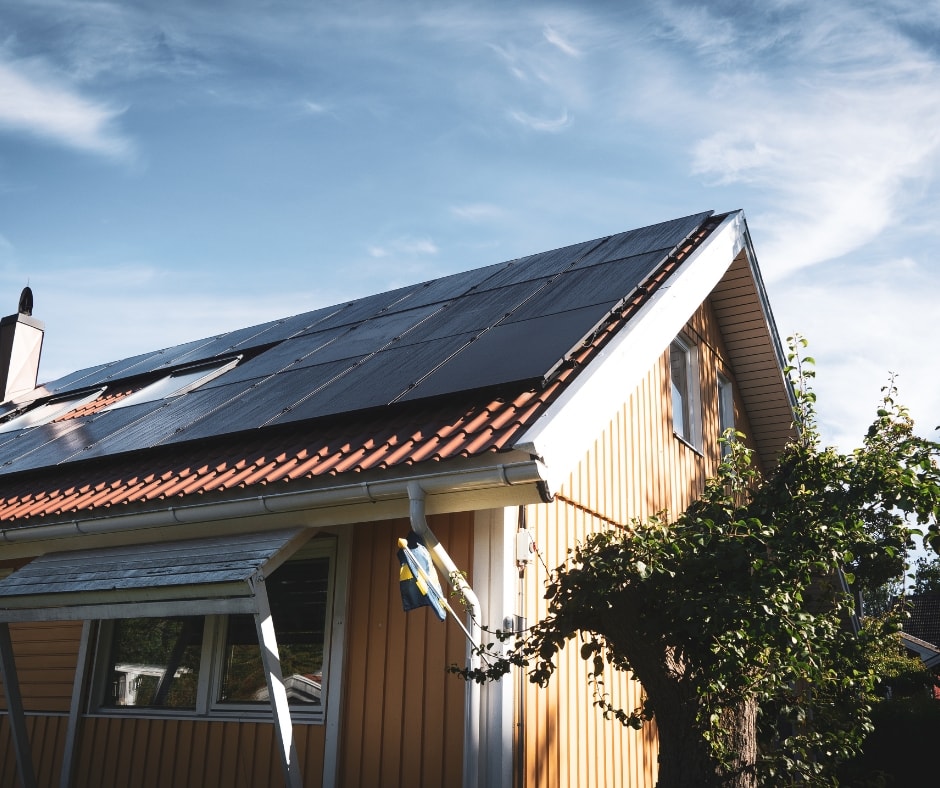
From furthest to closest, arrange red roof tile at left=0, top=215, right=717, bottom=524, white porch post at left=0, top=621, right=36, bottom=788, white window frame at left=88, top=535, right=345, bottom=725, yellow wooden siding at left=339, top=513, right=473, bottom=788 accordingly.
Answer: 1. white porch post at left=0, top=621, right=36, bottom=788
2. white window frame at left=88, top=535, right=345, bottom=725
3. yellow wooden siding at left=339, top=513, right=473, bottom=788
4. red roof tile at left=0, top=215, right=717, bottom=524

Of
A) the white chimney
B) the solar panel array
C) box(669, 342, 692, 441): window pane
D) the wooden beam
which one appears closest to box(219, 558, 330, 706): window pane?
the solar panel array

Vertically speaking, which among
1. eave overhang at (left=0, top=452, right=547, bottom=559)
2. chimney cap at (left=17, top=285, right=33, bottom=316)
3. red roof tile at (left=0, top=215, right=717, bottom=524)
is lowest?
eave overhang at (left=0, top=452, right=547, bottom=559)

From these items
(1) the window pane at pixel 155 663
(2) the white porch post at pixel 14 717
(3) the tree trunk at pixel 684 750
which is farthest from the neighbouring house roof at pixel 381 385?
(3) the tree trunk at pixel 684 750

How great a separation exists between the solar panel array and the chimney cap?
5.95 meters

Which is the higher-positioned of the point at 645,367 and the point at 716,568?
the point at 645,367

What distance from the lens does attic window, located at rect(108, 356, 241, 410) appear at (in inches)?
381

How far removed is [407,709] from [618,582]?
1972 mm

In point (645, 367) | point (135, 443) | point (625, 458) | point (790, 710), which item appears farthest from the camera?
point (625, 458)

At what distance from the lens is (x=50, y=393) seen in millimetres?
13133

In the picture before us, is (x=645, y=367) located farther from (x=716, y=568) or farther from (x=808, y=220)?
(x=808, y=220)

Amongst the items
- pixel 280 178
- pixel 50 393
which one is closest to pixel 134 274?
pixel 50 393

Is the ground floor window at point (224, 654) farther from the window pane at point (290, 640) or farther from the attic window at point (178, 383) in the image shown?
the attic window at point (178, 383)

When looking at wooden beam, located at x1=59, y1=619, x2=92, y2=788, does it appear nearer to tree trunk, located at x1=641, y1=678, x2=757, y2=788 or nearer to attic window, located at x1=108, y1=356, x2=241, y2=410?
attic window, located at x1=108, y1=356, x2=241, y2=410

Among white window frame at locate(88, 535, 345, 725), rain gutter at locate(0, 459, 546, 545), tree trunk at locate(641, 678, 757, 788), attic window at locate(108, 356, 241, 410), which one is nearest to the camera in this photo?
tree trunk at locate(641, 678, 757, 788)
